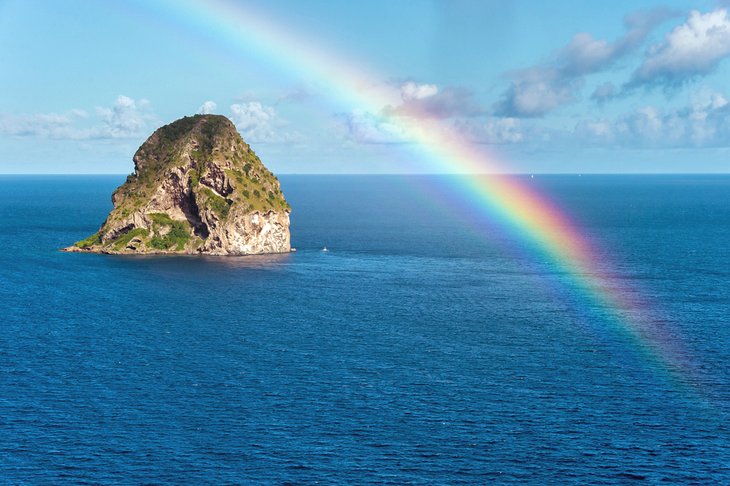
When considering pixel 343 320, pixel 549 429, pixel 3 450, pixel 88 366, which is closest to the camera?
pixel 3 450

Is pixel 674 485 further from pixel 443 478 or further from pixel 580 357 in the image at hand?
pixel 580 357

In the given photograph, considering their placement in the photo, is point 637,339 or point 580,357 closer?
point 580,357

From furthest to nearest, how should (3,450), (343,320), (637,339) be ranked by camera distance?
(343,320) < (637,339) < (3,450)

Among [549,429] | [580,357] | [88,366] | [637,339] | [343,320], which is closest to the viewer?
[549,429]

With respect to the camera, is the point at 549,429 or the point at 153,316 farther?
the point at 153,316

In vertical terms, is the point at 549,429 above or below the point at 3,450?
above

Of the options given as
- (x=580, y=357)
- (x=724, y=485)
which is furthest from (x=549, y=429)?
(x=580, y=357)

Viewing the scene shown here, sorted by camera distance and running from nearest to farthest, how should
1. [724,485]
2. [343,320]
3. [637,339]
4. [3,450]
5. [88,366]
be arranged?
[724,485] < [3,450] < [88,366] < [637,339] < [343,320]

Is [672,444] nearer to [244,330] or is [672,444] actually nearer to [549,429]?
[549,429]

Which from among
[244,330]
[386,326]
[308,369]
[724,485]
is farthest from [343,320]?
[724,485]
